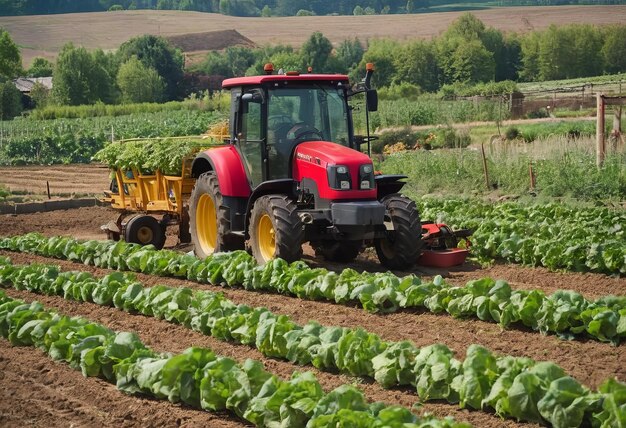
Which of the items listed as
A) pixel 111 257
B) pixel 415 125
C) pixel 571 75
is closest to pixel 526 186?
pixel 111 257

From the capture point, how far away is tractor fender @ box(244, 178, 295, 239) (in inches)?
458

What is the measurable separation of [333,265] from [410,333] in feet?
13.1

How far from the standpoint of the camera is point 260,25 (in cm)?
10725

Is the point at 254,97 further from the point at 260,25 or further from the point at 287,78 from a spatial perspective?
the point at 260,25

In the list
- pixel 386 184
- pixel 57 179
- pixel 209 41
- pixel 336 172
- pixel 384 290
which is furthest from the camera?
pixel 209 41

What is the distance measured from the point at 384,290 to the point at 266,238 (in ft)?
8.31

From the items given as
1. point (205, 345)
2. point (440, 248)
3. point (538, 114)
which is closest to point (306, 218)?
point (440, 248)

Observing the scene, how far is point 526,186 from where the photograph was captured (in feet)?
63.7

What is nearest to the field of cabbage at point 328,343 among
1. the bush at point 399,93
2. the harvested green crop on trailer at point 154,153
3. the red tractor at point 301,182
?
the red tractor at point 301,182

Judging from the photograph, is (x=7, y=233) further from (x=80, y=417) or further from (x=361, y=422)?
(x=361, y=422)

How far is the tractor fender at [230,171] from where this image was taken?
12.2 m

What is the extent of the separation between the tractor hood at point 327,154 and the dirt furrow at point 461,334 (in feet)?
5.40

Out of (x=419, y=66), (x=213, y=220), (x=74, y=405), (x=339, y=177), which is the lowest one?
(x=74, y=405)

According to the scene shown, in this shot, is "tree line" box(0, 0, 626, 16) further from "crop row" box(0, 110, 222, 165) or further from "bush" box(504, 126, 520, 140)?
"bush" box(504, 126, 520, 140)
